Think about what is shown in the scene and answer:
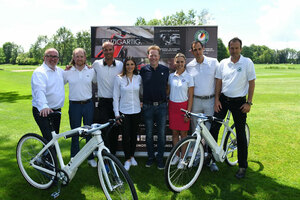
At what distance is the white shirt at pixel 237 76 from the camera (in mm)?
3680

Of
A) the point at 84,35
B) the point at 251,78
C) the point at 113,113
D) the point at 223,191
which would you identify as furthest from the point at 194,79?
the point at 84,35

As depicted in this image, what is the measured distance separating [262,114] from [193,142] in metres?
6.70

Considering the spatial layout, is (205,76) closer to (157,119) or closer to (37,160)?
(157,119)

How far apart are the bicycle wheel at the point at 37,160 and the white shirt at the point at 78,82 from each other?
0.91 metres

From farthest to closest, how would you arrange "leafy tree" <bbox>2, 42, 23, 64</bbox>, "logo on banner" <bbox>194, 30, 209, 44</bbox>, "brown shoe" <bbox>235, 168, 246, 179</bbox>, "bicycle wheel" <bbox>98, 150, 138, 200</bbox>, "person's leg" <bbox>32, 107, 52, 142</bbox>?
"leafy tree" <bbox>2, 42, 23, 64</bbox> → "logo on banner" <bbox>194, 30, 209, 44</bbox> → "brown shoe" <bbox>235, 168, 246, 179</bbox> → "person's leg" <bbox>32, 107, 52, 142</bbox> → "bicycle wheel" <bbox>98, 150, 138, 200</bbox>

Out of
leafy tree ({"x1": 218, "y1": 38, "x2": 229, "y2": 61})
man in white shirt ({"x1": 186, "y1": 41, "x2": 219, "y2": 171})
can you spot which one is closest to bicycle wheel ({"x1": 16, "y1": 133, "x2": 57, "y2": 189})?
man in white shirt ({"x1": 186, "y1": 41, "x2": 219, "y2": 171})

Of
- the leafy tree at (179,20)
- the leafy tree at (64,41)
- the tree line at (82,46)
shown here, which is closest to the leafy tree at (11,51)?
the tree line at (82,46)

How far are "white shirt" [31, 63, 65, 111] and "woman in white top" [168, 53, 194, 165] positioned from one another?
6.02 ft

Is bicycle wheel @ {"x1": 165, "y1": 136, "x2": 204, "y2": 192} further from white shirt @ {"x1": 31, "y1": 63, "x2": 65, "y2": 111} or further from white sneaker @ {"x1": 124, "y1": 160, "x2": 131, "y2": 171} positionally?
white shirt @ {"x1": 31, "y1": 63, "x2": 65, "y2": 111}

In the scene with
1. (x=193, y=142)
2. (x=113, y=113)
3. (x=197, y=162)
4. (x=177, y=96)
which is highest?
(x=177, y=96)

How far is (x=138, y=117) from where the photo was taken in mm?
4199

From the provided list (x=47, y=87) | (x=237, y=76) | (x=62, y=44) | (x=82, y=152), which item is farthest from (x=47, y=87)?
(x=62, y=44)

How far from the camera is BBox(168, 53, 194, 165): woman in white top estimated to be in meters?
4.01

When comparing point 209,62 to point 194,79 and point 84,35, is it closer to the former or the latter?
point 194,79
